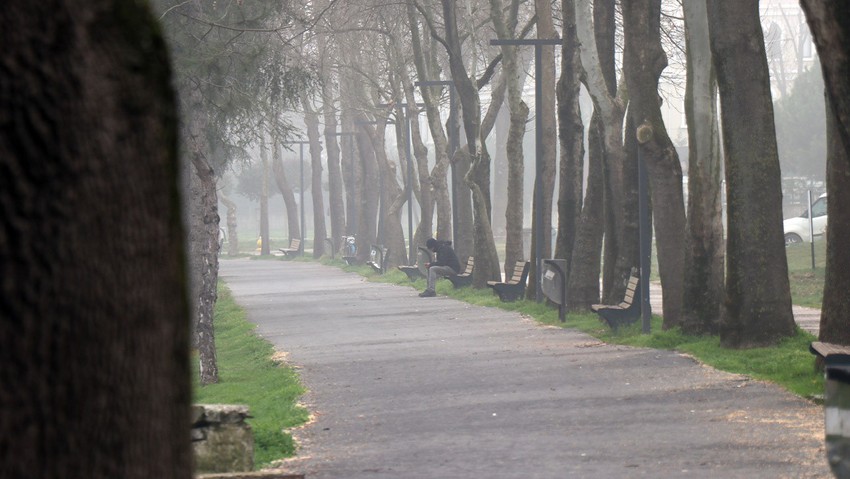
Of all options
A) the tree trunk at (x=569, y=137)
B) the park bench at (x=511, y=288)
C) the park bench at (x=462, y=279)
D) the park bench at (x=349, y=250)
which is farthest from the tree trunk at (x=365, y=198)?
the tree trunk at (x=569, y=137)

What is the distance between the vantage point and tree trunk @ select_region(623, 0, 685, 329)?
16.9 metres

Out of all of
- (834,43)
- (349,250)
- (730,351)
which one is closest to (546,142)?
(730,351)

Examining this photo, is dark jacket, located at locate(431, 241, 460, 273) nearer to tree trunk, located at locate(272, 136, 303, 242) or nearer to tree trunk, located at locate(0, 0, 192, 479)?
tree trunk, located at locate(0, 0, 192, 479)

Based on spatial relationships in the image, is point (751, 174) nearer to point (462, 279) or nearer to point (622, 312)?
point (622, 312)

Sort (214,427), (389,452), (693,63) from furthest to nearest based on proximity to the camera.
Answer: (693,63) → (389,452) → (214,427)

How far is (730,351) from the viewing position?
14.4 meters

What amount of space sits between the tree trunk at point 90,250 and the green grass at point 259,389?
6460 millimetres

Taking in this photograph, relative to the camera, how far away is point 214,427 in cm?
815

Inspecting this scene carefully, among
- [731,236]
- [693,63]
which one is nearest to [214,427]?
[731,236]

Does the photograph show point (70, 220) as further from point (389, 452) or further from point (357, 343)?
point (357, 343)

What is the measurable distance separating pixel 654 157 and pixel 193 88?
662 cm

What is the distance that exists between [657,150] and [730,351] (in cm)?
323

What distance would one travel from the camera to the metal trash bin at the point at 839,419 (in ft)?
19.3

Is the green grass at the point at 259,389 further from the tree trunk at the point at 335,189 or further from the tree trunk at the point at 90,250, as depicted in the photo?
the tree trunk at the point at 335,189
